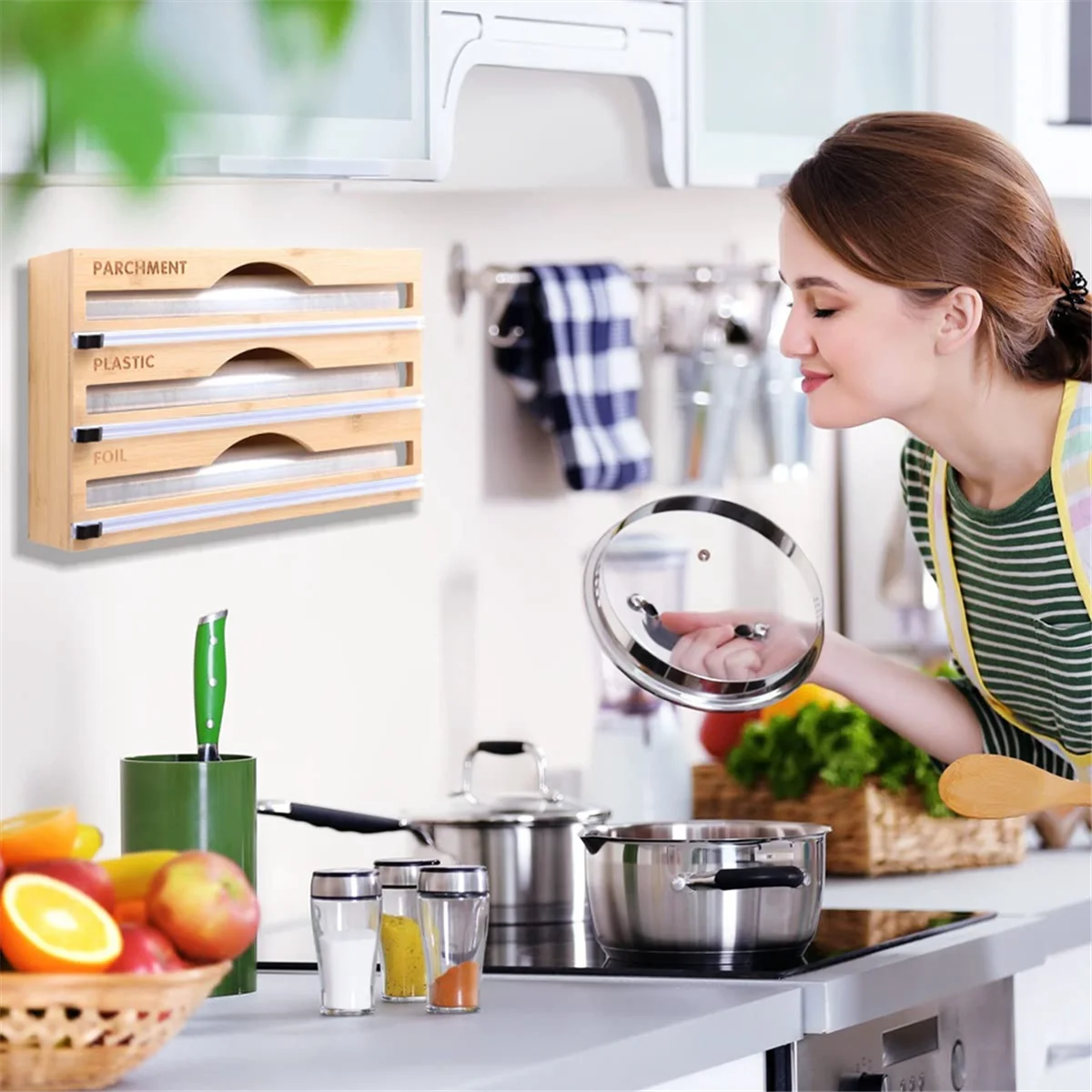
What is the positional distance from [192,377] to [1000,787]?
0.81 m

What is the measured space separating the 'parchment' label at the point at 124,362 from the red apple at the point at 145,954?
72 centimetres

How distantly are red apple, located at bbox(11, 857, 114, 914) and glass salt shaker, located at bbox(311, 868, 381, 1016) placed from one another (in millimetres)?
348

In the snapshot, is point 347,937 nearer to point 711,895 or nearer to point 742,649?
point 711,895

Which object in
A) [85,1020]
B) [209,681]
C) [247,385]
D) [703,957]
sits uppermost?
[247,385]

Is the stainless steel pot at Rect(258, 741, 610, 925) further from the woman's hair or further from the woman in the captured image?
the woman's hair

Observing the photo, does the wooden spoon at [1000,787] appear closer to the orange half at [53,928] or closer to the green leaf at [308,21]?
the orange half at [53,928]

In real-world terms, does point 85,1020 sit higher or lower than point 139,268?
lower

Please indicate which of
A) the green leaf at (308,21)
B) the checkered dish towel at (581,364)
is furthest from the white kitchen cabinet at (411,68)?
the green leaf at (308,21)

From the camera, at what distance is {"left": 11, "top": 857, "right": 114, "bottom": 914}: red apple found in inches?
40.4

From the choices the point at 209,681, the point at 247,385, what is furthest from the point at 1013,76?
the point at 209,681

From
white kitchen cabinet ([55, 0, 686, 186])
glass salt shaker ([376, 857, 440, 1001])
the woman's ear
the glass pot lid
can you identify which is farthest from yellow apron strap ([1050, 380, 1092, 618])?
glass salt shaker ([376, 857, 440, 1001])

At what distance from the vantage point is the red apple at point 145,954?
0.99 meters

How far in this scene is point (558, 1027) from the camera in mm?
1312

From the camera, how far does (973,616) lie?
1.69m
